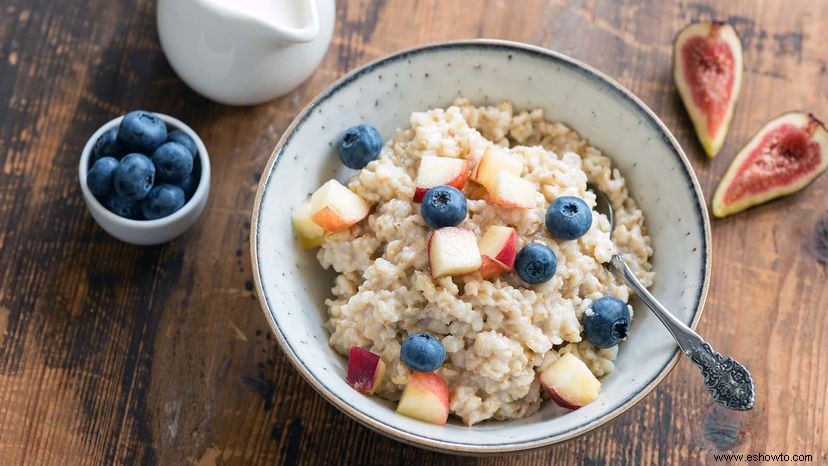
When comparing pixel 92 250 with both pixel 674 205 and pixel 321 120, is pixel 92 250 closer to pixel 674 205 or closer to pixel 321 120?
pixel 321 120

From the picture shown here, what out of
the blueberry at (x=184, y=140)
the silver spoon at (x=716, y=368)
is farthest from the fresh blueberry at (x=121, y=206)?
the silver spoon at (x=716, y=368)

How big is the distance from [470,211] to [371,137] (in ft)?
1.18

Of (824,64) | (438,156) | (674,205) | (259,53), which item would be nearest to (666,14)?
(824,64)

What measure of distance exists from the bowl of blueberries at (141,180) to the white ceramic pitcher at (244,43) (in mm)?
204

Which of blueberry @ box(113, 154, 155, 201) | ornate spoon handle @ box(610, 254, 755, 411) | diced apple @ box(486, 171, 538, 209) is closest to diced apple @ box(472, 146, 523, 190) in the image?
diced apple @ box(486, 171, 538, 209)

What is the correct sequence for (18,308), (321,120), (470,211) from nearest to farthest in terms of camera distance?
(470,211)
(321,120)
(18,308)

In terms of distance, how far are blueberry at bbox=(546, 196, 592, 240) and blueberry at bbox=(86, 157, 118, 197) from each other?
124 cm

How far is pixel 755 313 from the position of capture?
258 cm

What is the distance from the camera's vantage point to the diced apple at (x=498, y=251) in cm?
209

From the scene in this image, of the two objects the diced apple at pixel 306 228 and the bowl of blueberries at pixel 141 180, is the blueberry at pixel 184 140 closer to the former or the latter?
the bowl of blueberries at pixel 141 180

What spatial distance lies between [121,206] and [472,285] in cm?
107

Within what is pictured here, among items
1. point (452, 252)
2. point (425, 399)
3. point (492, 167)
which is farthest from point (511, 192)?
point (425, 399)

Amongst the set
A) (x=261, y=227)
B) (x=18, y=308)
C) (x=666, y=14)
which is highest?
(x=666, y=14)

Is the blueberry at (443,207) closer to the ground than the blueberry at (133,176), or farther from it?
farther from it
